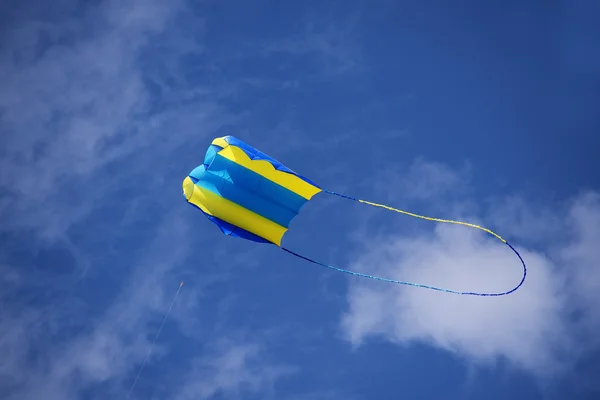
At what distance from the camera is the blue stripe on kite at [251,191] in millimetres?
27516

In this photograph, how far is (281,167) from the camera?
27.0 m

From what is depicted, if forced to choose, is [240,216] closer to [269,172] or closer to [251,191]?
[251,191]

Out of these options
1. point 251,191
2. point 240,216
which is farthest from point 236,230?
point 251,191

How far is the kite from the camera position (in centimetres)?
2733

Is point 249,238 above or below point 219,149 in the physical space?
below

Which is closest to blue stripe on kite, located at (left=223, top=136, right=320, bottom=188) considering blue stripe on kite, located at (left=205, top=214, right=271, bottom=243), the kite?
the kite

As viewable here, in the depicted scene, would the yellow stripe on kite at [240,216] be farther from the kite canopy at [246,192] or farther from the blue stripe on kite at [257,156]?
the blue stripe on kite at [257,156]

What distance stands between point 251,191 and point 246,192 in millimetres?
212

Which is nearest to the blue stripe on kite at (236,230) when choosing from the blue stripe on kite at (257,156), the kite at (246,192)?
the kite at (246,192)

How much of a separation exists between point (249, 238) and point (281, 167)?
3.41 metres

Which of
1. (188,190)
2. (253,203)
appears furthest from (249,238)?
(188,190)

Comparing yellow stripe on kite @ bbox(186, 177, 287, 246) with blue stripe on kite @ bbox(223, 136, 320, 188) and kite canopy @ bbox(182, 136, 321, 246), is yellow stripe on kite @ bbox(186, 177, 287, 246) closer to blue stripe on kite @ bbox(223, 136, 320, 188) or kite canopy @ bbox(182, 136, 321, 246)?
kite canopy @ bbox(182, 136, 321, 246)

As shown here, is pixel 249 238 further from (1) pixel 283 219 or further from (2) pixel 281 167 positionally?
(2) pixel 281 167

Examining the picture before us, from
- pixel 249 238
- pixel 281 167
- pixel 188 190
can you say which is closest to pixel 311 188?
pixel 281 167
